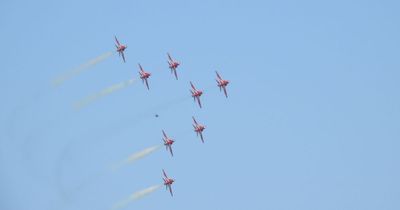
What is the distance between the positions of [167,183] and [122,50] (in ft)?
77.9

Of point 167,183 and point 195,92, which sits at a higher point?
point 195,92

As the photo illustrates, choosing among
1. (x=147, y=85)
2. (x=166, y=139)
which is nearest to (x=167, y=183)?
(x=166, y=139)

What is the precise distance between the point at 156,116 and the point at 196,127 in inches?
633

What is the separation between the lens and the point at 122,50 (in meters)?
154

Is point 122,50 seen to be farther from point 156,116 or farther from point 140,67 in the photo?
point 156,116

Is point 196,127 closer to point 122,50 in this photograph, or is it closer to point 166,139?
point 166,139

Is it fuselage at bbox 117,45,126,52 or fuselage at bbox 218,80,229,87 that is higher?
fuselage at bbox 117,45,126,52

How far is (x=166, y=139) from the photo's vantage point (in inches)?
6078

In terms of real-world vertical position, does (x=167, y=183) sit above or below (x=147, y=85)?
below

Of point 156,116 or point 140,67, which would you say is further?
point 140,67

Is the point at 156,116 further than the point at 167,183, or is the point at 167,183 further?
the point at 167,183

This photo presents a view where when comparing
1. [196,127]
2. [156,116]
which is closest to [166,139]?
[196,127]

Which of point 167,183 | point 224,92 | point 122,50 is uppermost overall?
point 122,50

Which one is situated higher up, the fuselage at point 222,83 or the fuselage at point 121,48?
the fuselage at point 121,48
